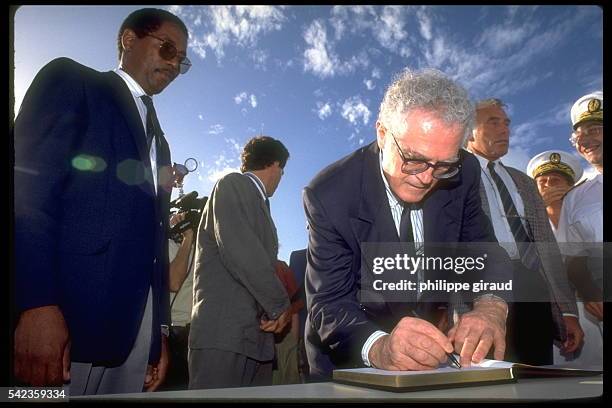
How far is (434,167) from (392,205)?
206 millimetres

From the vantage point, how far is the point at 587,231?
96.5 inches

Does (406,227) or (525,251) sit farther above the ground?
(406,227)

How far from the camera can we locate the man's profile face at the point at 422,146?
150 centimetres

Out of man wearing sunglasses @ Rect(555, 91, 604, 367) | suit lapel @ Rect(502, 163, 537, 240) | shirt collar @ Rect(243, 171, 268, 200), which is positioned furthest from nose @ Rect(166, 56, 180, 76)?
man wearing sunglasses @ Rect(555, 91, 604, 367)

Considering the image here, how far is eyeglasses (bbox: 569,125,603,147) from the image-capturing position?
106 inches

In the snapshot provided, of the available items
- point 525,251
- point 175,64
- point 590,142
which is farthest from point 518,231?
point 175,64

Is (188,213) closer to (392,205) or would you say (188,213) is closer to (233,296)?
(233,296)

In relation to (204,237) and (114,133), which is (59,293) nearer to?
(114,133)

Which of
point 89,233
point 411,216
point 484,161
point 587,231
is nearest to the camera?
point 89,233

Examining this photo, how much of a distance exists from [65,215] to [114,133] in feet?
1.00

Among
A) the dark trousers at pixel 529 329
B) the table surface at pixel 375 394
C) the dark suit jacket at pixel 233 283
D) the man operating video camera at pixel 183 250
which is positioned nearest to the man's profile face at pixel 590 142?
the dark trousers at pixel 529 329

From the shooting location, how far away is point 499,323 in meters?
1.23

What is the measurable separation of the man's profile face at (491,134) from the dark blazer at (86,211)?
1.99 metres

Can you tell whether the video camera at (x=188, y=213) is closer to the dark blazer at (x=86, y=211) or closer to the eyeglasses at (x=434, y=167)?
the dark blazer at (x=86, y=211)
